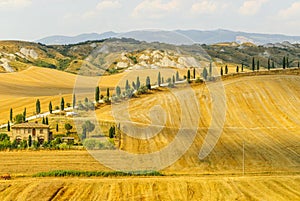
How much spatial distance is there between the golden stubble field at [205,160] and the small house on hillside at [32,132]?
233 inches

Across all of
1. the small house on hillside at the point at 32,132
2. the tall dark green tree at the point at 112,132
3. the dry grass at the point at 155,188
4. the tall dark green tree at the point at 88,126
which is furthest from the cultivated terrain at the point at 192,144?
the small house on hillside at the point at 32,132

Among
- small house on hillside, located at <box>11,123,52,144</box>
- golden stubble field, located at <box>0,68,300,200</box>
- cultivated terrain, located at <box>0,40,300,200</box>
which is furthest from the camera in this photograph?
small house on hillside, located at <box>11,123,52,144</box>

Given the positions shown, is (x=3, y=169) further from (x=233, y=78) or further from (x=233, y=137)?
(x=233, y=78)

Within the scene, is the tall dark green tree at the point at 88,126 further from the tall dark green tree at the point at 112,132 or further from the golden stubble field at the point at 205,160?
the golden stubble field at the point at 205,160

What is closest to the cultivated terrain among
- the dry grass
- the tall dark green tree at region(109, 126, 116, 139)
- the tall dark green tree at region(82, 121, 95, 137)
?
the dry grass

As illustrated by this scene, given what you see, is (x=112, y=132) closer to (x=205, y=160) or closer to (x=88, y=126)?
(x=88, y=126)

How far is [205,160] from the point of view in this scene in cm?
4534

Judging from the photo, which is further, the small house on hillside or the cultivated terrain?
the small house on hillside

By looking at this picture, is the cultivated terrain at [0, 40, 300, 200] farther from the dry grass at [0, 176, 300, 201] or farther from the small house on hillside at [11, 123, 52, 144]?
the small house on hillside at [11, 123, 52, 144]

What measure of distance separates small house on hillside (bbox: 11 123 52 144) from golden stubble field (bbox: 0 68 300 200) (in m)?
5.92

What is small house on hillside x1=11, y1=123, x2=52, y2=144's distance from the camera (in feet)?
183

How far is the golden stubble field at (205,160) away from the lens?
32.6 meters

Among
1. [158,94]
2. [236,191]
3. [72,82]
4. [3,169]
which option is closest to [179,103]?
[158,94]

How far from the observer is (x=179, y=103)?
227 feet
